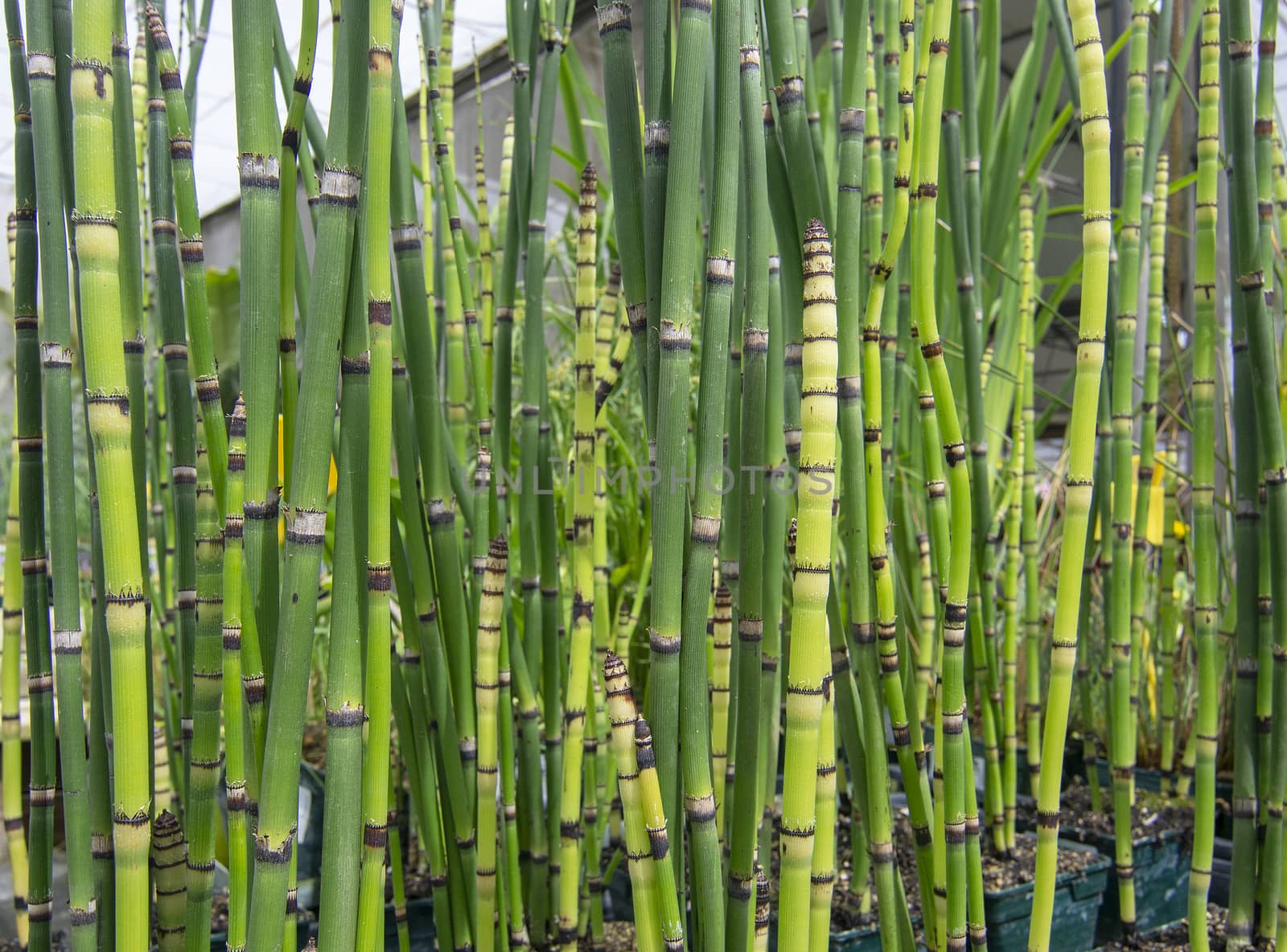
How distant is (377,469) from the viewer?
0.42 m

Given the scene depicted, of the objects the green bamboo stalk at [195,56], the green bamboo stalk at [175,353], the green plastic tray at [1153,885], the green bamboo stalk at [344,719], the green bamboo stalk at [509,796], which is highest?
the green bamboo stalk at [195,56]

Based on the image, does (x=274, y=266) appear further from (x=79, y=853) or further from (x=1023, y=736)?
(x=1023, y=736)

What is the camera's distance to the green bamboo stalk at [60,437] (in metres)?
0.47

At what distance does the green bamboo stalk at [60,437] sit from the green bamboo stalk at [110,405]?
0.35 ft

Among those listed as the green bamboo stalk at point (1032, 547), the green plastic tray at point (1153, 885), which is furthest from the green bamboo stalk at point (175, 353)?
the green plastic tray at point (1153, 885)

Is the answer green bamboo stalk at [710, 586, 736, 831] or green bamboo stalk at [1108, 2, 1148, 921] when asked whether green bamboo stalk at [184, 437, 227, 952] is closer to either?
green bamboo stalk at [710, 586, 736, 831]

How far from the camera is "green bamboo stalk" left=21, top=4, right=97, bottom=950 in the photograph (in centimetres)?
47

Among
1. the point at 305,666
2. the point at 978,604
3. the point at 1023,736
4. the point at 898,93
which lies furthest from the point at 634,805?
the point at 1023,736

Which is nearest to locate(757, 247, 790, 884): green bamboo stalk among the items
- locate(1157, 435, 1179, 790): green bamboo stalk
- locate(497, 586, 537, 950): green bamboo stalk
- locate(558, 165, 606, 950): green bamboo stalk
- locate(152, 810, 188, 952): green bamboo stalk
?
locate(558, 165, 606, 950): green bamboo stalk

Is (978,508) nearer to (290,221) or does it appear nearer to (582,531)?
(582,531)

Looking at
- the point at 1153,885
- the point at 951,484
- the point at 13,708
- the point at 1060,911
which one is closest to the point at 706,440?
the point at 951,484

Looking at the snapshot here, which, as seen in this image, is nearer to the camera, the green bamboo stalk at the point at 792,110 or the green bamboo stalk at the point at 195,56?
the green bamboo stalk at the point at 792,110

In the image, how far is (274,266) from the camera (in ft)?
1.38

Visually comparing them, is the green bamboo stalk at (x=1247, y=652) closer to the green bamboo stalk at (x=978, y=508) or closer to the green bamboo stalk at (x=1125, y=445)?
the green bamboo stalk at (x=1125, y=445)
